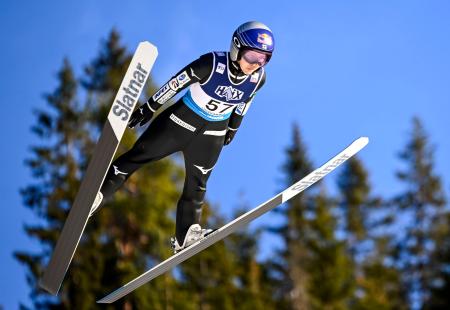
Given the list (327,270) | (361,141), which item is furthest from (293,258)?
(361,141)

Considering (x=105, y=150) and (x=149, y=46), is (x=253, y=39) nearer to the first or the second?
(x=149, y=46)

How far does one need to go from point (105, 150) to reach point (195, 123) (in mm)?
1168

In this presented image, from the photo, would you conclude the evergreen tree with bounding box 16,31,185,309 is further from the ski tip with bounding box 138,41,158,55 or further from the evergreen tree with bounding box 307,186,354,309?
the ski tip with bounding box 138,41,158,55

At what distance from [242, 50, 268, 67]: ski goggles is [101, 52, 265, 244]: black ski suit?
190 millimetres

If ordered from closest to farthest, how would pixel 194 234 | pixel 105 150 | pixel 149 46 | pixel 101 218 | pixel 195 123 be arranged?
pixel 149 46 < pixel 105 150 < pixel 195 123 < pixel 194 234 < pixel 101 218

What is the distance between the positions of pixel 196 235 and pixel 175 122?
1224 millimetres

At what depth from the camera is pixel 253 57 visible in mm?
7078

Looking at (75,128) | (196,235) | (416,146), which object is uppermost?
(416,146)

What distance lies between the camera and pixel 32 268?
84.1 feet

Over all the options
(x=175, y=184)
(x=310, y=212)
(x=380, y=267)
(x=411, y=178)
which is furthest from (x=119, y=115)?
(x=411, y=178)

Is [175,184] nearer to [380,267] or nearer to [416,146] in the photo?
[380,267]

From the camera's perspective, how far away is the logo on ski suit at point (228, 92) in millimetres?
7352

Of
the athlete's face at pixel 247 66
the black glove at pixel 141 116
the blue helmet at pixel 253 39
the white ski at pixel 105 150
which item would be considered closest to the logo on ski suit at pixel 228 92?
the athlete's face at pixel 247 66

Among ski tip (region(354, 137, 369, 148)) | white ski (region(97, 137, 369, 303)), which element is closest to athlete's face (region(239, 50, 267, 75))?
white ski (region(97, 137, 369, 303))
